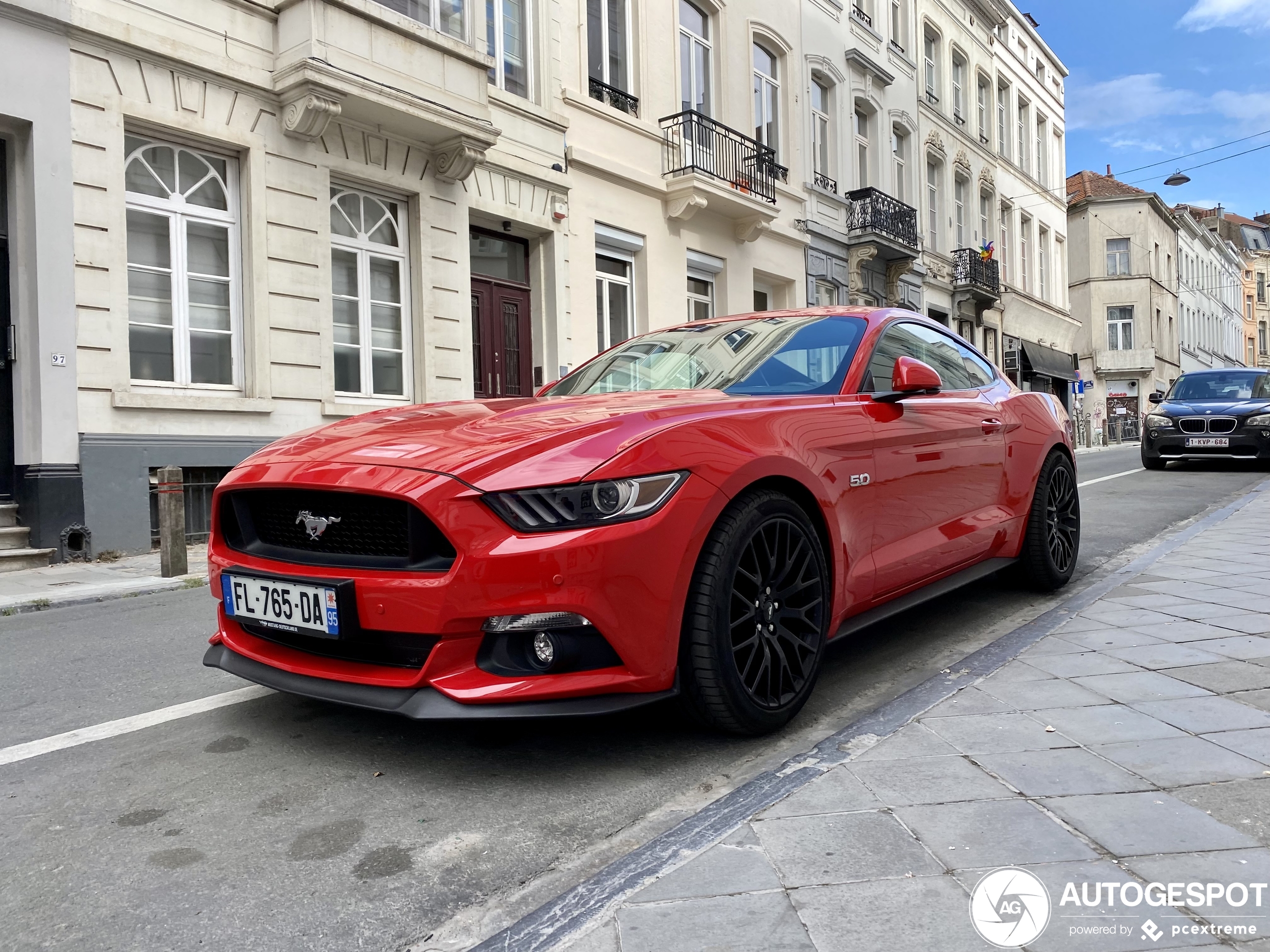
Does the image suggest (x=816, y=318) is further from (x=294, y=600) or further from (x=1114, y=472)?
(x=1114, y=472)

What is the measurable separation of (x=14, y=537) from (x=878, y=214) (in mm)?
18750

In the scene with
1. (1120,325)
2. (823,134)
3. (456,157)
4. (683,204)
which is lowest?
(456,157)

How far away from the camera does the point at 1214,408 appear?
13703mm

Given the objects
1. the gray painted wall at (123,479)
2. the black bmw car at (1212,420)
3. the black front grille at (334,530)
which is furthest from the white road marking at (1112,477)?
the black front grille at (334,530)

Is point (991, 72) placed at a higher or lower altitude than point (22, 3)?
higher

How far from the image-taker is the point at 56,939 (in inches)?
73.5

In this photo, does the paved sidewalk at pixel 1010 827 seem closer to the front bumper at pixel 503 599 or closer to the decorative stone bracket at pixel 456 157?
the front bumper at pixel 503 599

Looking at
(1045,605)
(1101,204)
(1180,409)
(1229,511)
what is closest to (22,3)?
(1045,605)

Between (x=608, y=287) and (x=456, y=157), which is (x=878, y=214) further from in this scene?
(x=456, y=157)

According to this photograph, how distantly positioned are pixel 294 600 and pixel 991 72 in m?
34.5

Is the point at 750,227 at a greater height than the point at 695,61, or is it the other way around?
the point at 695,61

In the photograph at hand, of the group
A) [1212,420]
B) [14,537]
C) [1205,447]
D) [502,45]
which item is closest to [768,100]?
[502,45]

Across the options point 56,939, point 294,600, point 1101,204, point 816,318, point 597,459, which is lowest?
point 56,939

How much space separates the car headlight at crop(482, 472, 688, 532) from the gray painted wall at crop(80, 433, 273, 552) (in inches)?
270
